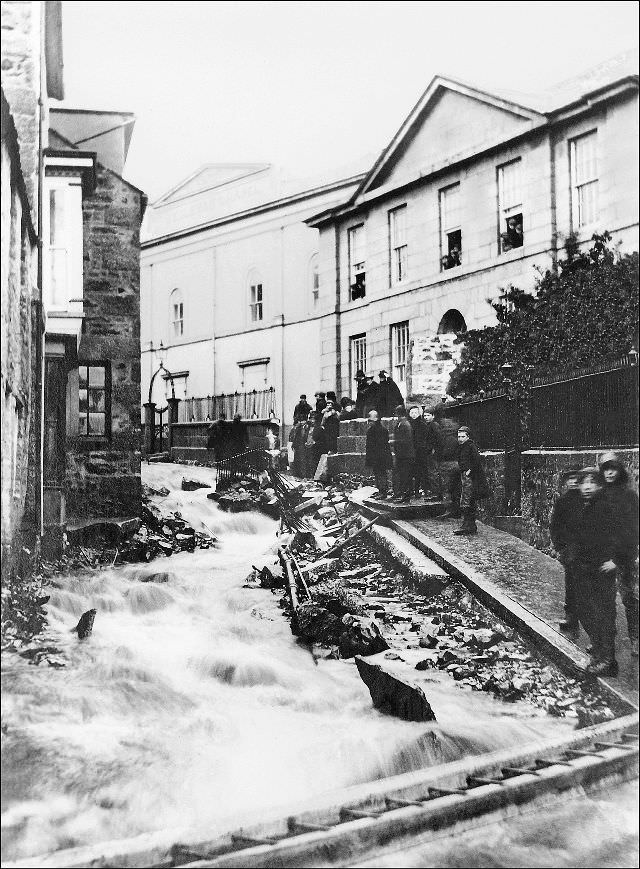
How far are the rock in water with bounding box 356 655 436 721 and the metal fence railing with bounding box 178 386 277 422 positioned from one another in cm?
155

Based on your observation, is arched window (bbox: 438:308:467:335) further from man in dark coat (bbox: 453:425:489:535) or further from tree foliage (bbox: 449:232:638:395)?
man in dark coat (bbox: 453:425:489:535)

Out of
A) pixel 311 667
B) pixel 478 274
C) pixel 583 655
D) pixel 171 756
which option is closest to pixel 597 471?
pixel 583 655

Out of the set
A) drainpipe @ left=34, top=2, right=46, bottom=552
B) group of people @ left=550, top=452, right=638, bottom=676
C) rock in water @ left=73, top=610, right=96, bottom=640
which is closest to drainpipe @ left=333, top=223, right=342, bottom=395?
group of people @ left=550, top=452, right=638, bottom=676

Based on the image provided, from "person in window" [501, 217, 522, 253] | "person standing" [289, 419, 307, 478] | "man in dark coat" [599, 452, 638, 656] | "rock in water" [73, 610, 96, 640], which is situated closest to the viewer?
"rock in water" [73, 610, 96, 640]

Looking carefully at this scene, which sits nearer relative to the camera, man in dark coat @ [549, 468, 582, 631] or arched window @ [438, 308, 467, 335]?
man in dark coat @ [549, 468, 582, 631]

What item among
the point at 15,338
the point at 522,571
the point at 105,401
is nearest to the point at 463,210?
the point at 522,571

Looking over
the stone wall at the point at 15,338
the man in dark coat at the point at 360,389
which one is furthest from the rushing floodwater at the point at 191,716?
the man in dark coat at the point at 360,389

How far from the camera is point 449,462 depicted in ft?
16.0

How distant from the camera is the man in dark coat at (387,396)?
16.3 ft

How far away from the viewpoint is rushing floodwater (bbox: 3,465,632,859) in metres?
3.55

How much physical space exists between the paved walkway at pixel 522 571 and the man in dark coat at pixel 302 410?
830mm

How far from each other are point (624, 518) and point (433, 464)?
3.42 feet

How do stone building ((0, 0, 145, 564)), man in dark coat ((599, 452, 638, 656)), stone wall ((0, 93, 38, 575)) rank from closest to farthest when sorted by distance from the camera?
stone wall ((0, 93, 38, 575))
stone building ((0, 0, 145, 564))
man in dark coat ((599, 452, 638, 656))

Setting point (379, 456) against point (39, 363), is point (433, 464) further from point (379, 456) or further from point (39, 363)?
point (39, 363)
